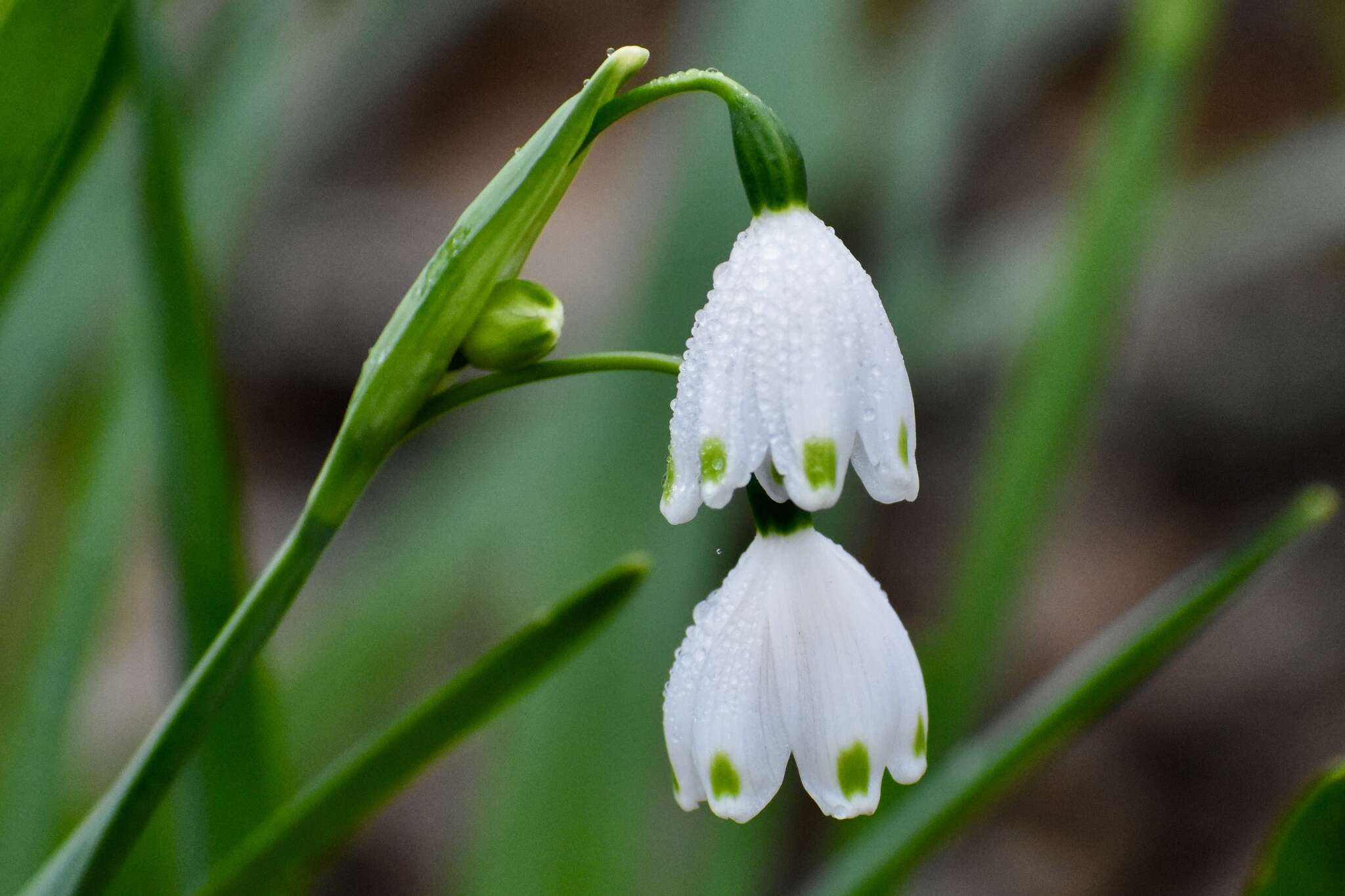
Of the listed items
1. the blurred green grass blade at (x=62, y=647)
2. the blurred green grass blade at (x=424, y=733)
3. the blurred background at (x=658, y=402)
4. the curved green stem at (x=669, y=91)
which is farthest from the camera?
the blurred background at (x=658, y=402)

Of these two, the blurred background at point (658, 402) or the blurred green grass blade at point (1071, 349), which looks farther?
the blurred background at point (658, 402)

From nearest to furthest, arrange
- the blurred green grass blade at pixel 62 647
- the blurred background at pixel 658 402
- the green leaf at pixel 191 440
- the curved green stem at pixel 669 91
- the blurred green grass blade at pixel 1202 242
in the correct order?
1. the curved green stem at pixel 669 91
2. the green leaf at pixel 191 440
3. the blurred green grass blade at pixel 62 647
4. the blurred background at pixel 658 402
5. the blurred green grass blade at pixel 1202 242

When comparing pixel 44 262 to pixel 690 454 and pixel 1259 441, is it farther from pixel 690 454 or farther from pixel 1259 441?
pixel 1259 441

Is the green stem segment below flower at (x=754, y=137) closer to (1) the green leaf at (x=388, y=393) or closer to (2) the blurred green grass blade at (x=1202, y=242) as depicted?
(1) the green leaf at (x=388, y=393)

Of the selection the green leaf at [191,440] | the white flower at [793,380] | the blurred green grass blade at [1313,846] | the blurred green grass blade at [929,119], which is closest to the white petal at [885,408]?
the white flower at [793,380]

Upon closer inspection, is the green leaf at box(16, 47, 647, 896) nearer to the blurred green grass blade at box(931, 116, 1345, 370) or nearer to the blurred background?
the blurred background

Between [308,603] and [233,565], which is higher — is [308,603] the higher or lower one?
the lower one

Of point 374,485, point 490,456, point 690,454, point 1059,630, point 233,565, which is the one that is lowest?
point 1059,630

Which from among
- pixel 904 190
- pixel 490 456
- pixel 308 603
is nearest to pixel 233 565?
pixel 904 190
